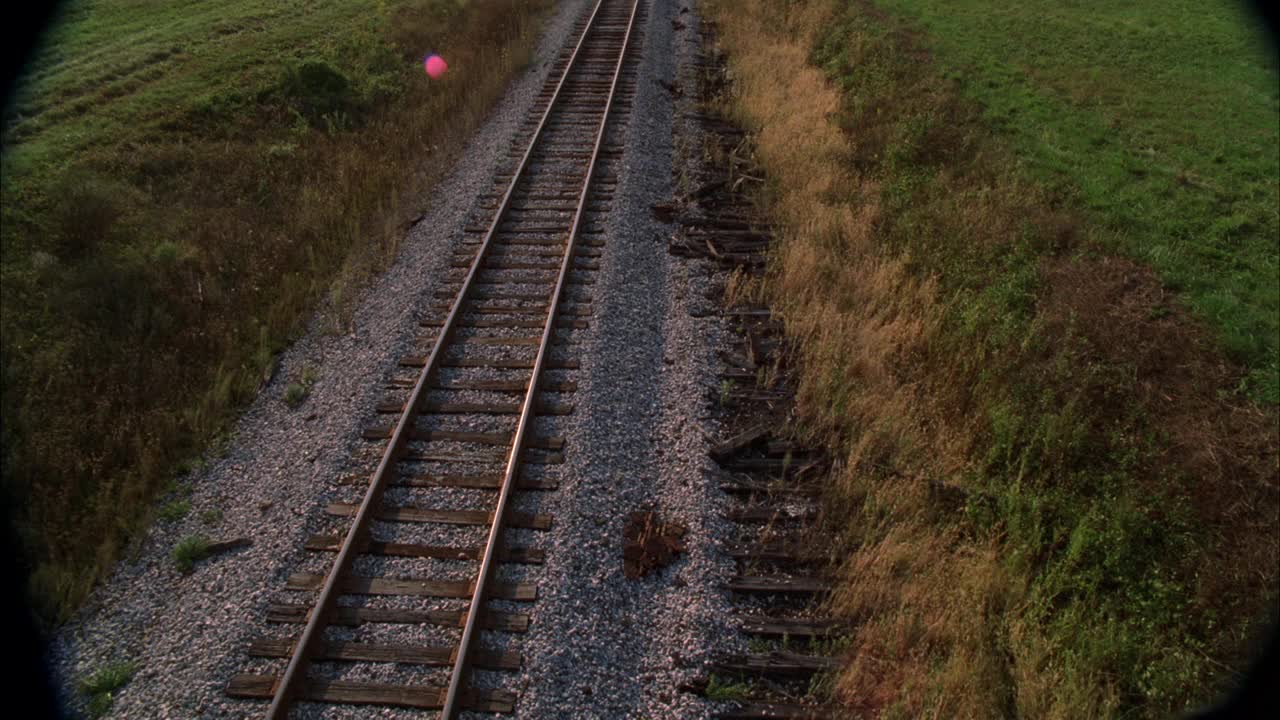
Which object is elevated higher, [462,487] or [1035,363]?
[462,487]

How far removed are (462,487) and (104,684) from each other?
2.94m

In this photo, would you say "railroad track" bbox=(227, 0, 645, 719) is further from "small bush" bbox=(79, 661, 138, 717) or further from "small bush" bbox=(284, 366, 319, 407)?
"small bush" bbox=(284, 366, 319, 407)

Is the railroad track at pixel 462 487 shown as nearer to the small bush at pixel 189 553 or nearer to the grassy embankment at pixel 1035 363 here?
the small bush at pixel 189 553

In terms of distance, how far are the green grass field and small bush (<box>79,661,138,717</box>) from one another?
11683 mm

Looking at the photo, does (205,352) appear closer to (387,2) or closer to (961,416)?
(961,416)

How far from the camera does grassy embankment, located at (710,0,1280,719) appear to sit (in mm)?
5980

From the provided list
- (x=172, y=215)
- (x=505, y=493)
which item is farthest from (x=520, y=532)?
(x=172, y=215)

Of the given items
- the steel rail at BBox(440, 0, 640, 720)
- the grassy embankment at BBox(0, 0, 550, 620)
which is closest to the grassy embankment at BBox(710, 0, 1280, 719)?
the steel rail at BBox(440, 0, 640, 720)

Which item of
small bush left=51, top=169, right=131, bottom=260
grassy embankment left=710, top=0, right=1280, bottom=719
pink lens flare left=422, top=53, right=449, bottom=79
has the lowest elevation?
grassy embankment left=710, top=0, right=1280, bottom=719

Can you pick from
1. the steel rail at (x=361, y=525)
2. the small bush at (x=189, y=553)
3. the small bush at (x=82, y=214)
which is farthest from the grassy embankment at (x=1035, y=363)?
the small bush at (x=82, y=214)

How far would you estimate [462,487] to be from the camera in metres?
7.10

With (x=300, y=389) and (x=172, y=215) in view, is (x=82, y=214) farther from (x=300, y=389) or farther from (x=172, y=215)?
(x=300, y=389)

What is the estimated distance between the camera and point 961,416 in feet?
27.6

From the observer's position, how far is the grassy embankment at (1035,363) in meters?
5.98
